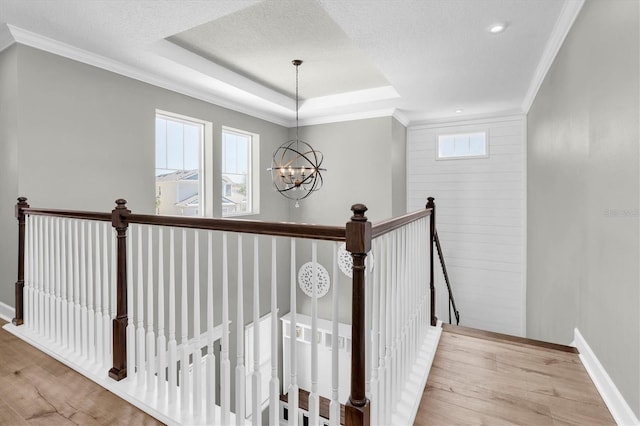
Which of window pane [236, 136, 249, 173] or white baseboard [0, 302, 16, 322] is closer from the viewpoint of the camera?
white baseboard [0, 302, 16, 322]

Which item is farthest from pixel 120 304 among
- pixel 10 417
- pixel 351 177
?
pixel 351 177

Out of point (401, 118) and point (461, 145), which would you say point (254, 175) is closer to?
point (401, 118)

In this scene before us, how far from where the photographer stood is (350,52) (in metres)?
3.51

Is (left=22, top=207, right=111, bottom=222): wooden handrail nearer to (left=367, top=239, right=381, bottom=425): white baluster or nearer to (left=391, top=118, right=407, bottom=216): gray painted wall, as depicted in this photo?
(left=367, top=239, right=381, bottom=425): white baluster

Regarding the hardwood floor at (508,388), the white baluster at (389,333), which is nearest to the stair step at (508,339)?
the hardwood floor at (508,388)

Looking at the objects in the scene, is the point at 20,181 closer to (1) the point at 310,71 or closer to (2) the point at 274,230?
(2) the point at 274,230

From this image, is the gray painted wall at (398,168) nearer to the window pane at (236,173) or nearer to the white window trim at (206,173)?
the window pane at (236,173)

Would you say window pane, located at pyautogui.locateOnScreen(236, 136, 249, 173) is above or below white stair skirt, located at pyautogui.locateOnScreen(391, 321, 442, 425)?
above

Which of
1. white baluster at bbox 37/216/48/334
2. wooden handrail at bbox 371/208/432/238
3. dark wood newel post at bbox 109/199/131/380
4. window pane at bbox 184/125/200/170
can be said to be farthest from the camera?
window pane at bbox 184/125/200/170

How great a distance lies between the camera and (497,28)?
2598 mm

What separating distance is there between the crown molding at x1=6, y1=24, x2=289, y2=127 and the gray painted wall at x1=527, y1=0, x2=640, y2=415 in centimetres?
363

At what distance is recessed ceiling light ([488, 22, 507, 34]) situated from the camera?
8.39 feet

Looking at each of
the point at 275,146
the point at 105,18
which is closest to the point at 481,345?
the point at 105,18

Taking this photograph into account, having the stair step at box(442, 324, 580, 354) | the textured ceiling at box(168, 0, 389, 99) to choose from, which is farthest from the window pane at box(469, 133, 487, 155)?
the stair step at box(442, 324, 580, 354)
